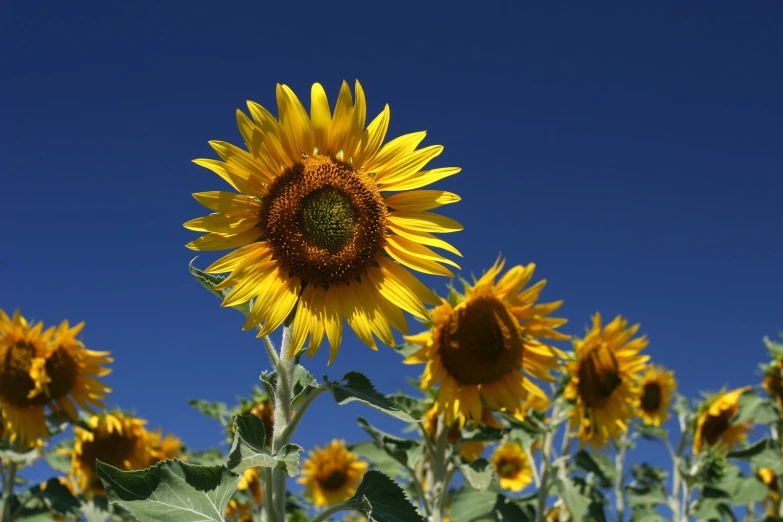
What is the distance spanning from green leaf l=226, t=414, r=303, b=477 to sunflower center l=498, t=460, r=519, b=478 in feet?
22.3

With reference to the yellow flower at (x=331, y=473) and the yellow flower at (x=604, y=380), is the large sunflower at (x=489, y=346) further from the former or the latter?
the yellow flower at (x=331, y=473)

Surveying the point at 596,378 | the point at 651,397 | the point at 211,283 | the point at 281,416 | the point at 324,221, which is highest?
the point at 651,397

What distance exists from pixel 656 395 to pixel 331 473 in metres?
4.85

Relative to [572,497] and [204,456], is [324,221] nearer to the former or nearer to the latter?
[572,497]

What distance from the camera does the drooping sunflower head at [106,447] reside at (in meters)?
8.06

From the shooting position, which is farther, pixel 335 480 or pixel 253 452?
pixel 335 480

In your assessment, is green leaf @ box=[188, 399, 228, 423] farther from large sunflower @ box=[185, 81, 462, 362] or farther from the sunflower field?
large sunflower @ box=[185, 81, 462, 362]

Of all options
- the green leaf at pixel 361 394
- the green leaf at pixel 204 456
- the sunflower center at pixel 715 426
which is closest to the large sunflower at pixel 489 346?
the green leaf at pixel 361 394

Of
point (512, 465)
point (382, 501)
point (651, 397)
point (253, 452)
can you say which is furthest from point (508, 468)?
point (253, 452)

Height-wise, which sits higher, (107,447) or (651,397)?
(651,397)

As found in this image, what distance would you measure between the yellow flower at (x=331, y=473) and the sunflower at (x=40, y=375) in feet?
13.3

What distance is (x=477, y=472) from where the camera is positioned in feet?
17.1

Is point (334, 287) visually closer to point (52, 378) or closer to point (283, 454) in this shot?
point (283, 454)

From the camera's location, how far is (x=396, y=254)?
12.1 feet
